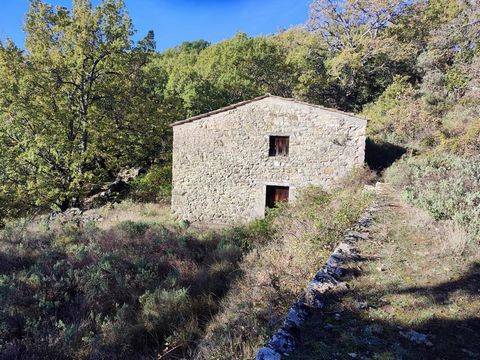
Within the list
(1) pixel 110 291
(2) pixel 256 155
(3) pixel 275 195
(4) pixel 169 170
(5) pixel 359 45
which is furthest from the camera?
(5) pixel 359 45

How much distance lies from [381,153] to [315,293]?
13175mm

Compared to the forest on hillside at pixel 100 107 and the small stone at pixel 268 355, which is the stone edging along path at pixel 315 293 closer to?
the small stone at pixel 268 355

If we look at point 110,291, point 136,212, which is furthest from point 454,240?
point 136,212

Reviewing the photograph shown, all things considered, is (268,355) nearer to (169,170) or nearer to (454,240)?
(454,240)

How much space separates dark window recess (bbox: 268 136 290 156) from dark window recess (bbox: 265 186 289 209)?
1.39m

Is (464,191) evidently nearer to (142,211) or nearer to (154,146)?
(142,211)

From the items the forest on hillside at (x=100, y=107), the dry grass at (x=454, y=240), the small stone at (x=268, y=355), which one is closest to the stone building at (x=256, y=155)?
the forest on hillside at (x=100, y=107)

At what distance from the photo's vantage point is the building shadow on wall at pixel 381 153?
13.3m

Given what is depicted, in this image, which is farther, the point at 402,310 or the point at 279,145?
the point at 279,145

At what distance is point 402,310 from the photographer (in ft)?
10.0

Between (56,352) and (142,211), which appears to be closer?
(56,352)

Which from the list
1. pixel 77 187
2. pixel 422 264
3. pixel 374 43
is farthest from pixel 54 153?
pixel 374 43

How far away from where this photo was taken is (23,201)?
555 inches

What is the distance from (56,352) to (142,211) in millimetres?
10588
